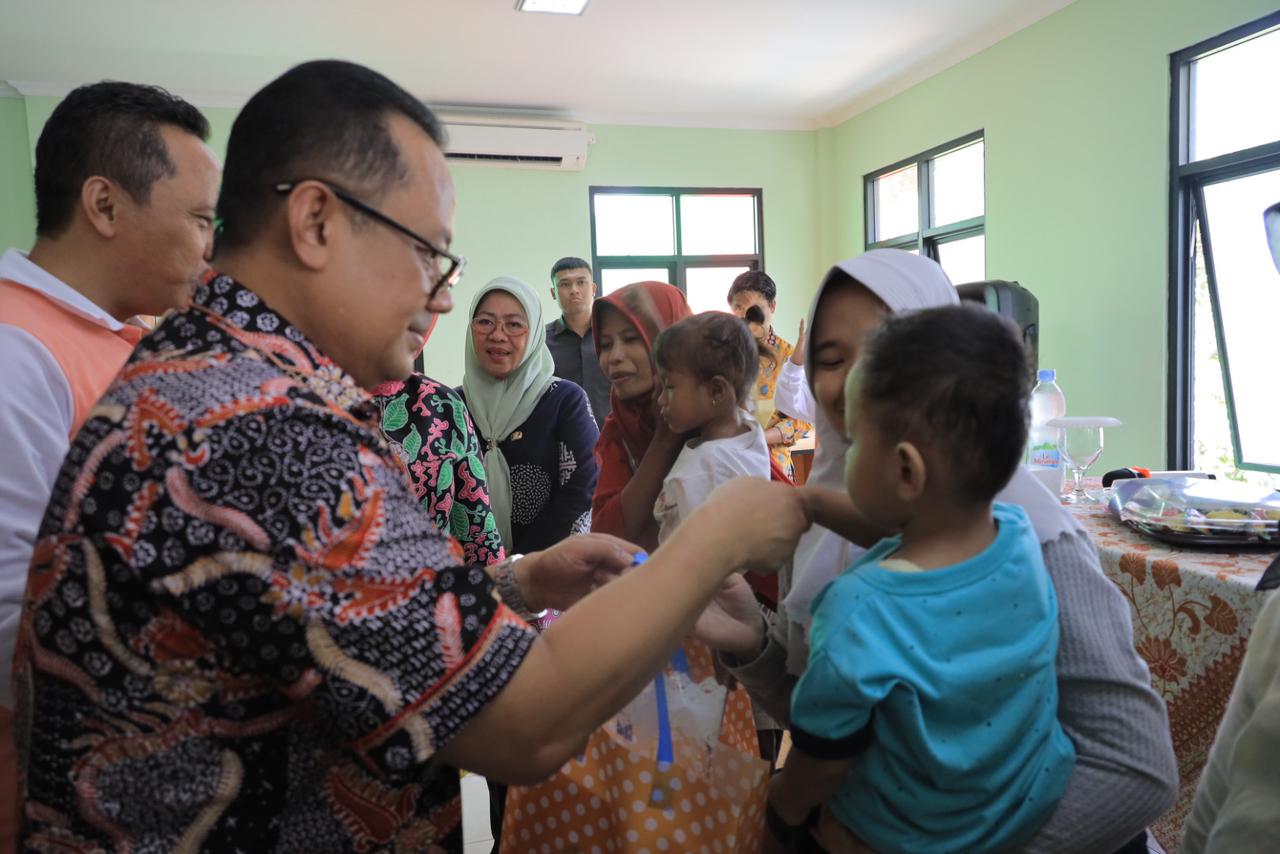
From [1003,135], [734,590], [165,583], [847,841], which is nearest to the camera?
[165,583]

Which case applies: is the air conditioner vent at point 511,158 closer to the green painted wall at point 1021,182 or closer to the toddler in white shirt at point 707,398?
the green painted wall at point 1021,182

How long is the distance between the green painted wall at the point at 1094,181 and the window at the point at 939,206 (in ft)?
0.90

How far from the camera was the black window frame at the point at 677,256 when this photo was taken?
7547 mm

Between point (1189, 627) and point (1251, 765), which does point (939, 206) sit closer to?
point (1189, 627)

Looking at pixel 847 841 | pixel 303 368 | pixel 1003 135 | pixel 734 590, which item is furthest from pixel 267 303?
pixel 1003 135

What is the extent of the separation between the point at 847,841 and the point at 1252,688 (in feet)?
1.49

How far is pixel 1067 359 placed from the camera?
17.6ft

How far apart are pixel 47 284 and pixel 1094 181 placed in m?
5.49

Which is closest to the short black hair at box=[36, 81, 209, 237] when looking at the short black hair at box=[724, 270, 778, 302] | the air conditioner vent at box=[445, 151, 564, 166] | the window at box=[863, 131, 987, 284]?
the short black hair at box=[724, 270, 778, 302]

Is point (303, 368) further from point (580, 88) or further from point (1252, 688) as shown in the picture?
point (580, 88)

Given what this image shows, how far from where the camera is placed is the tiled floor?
2488mm

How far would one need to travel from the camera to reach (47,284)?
1.41m

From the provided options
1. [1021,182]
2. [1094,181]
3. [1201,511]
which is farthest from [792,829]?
[1021,182]

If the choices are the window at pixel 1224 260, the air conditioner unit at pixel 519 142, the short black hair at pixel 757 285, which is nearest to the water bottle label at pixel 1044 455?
the short black hair at pixel 757 285
